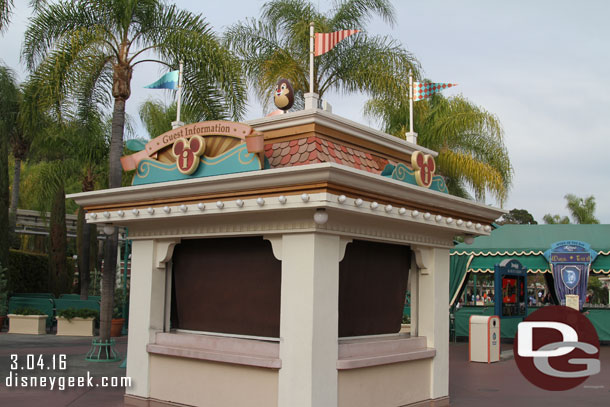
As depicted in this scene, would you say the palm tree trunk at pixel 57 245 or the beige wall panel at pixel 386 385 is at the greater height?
the palm tree trunk at pixel 57 245

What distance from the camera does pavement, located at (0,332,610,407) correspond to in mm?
9359

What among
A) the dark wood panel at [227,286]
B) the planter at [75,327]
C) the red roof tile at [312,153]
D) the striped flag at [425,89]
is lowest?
the planter at [75,327]

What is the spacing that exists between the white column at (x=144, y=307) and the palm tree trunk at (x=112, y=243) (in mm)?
4640

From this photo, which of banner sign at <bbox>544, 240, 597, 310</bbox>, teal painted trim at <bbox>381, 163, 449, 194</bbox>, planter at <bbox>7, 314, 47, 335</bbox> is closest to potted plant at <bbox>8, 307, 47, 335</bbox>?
planter at <bbox>7, 314, 47, 335</bbox>

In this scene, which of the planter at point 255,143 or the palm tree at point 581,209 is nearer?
the planter at point 255,143

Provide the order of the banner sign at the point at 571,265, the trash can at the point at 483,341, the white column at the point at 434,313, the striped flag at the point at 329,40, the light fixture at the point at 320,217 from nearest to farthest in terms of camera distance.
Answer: the light fixture at the point at 320,217
the striped flag at the point at 329,40
the white column at the point at 434,313
the trash can at the point at 483,341
the banner sign at the point at 571,265

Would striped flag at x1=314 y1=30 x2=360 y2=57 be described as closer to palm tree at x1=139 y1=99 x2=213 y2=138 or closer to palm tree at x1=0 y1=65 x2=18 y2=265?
palm tree at x1=139 y1=99 x2=213 y2=138

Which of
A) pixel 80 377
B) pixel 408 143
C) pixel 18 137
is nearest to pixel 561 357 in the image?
pixel 408 143

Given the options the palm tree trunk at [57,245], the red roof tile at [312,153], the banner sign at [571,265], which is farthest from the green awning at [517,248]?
the palm tree trunk at [57,245]

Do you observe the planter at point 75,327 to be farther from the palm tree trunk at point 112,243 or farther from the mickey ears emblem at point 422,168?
the mickey ears emblem at point 422,168

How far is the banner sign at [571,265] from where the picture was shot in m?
19.2

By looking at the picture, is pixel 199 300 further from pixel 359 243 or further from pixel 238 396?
pixel 359 243

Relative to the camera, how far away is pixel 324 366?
277 inches

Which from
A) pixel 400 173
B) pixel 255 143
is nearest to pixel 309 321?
pixel 255 143
